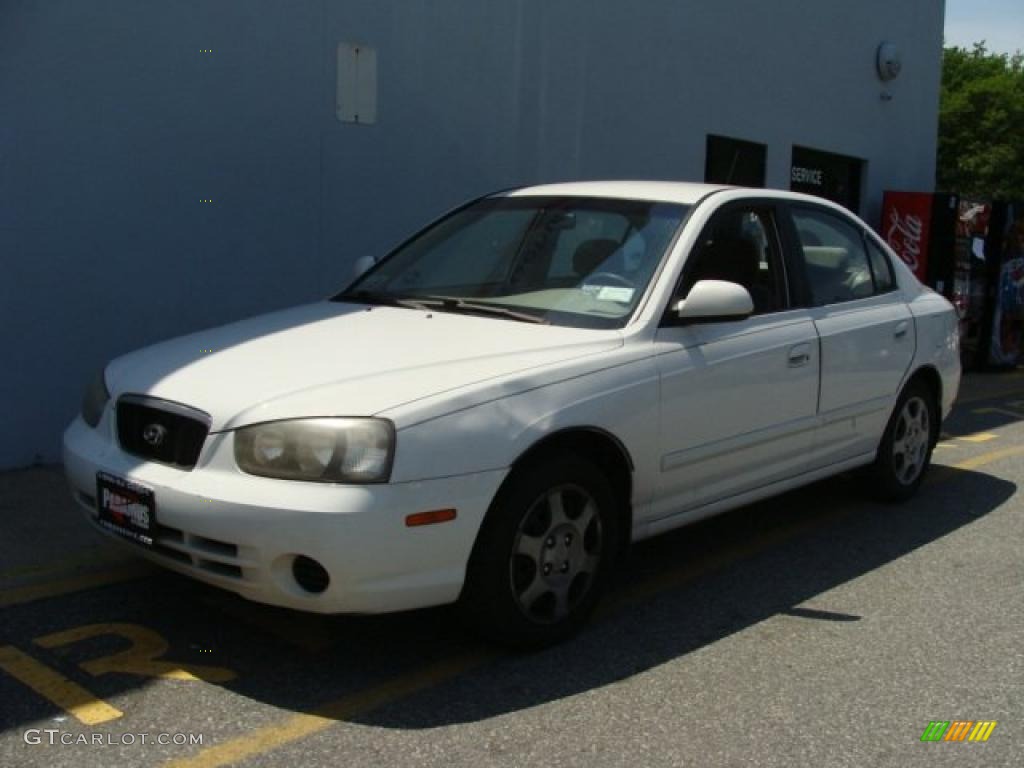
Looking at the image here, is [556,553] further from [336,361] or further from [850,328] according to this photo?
[850,328]

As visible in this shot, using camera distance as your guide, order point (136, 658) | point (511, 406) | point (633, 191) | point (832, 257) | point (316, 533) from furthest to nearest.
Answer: point (832, 257) → point (633, 191) → point (136, 658) → point (511, 406) → point (316, 533)

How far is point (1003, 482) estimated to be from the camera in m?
6.97

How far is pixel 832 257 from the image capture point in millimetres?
5652

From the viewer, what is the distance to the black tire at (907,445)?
602 cm

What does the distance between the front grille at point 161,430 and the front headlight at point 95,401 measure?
0.57 ft

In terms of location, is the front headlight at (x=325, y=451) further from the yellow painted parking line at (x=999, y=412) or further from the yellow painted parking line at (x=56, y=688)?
the yellow painted parking line at (x=999, y=412)

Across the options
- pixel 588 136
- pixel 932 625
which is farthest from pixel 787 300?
pixel 588 136

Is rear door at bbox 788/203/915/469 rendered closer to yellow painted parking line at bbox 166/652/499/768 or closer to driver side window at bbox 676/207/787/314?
driver side window at bbox 676/207/787/314

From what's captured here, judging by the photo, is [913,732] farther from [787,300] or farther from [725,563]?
[787,300]

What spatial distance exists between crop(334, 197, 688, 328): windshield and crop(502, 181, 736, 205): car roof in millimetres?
59

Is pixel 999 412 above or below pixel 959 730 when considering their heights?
below

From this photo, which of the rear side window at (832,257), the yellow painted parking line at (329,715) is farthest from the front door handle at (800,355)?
the yellow painted parking line at (329,715)

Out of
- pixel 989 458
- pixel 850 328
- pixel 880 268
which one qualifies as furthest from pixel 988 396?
pixel 850 328

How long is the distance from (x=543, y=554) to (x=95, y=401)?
5.70 feet
